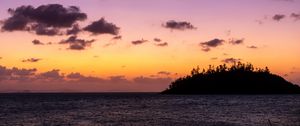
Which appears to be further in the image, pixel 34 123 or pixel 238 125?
pixel 34 123

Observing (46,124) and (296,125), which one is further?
(46,124)

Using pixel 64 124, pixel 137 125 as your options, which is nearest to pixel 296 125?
pixel 137 125

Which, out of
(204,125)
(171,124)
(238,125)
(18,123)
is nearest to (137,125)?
(171,124)

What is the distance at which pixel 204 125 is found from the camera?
78688 mm

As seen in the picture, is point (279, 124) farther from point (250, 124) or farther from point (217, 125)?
point (217, 125)

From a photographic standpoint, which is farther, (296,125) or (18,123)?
(18,123)

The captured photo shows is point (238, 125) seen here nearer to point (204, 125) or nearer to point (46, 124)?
point (204, 125)

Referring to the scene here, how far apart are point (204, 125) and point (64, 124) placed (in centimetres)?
2736

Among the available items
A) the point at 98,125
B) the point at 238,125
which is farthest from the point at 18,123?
the point at 238,125

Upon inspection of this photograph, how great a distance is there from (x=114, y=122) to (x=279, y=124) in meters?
32.1

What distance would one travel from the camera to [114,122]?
278 ft

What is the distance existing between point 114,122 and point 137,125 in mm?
7802

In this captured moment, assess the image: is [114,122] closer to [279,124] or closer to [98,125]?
[98,125]

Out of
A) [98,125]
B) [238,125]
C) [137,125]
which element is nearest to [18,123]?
[98,125]
